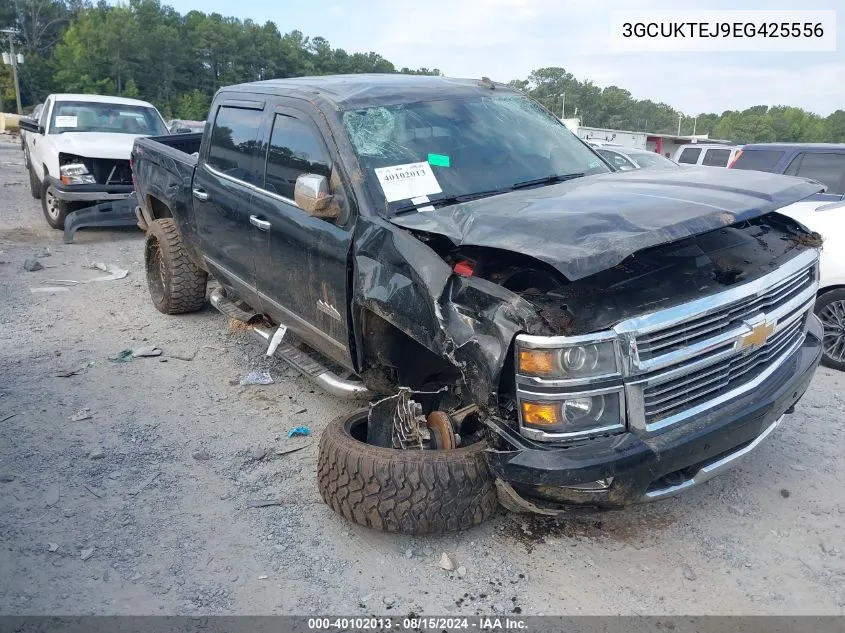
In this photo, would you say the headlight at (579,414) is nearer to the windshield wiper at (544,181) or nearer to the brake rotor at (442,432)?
the brake rotor at (442,432)

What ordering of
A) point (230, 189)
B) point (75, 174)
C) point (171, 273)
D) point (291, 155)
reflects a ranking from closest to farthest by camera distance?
point (291, 155)
point (230, 189)
point (171, 273)
point (75, 174)

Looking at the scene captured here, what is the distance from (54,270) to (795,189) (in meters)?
7.94

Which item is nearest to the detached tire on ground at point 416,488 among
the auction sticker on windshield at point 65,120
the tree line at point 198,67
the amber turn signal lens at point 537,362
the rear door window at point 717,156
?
the amber turn signal lens at point 537,362

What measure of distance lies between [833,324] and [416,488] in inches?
158

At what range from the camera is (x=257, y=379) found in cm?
502

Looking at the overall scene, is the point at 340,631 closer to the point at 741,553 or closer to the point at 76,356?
the point at 741,553

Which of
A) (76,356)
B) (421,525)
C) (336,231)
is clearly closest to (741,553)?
(421,525)

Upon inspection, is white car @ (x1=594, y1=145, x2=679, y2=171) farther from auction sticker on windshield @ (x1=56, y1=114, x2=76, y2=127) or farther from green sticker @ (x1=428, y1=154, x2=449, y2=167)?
auction sticker on windshield @ (x1=56, y1=114, x2=76, y2=127)

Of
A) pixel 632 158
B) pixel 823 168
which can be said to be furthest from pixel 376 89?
pixel 632 158

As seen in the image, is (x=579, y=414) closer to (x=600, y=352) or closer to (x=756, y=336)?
(x=600, y=352)

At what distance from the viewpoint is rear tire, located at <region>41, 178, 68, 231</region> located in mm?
10328

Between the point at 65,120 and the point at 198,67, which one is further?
the point at 198,67

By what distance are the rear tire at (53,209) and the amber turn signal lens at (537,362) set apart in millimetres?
9845

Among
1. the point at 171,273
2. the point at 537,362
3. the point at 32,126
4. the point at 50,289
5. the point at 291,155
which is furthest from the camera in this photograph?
the point at 32,126
